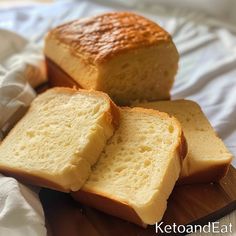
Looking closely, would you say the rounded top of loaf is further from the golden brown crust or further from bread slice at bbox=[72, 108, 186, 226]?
bread slice at bbox=[72, 108, 186, 226]

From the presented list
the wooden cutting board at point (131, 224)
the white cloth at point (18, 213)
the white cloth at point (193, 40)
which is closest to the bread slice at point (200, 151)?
the wooden cutting board at point (131, 224)

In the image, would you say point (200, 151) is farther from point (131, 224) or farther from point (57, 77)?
point (57, 77)

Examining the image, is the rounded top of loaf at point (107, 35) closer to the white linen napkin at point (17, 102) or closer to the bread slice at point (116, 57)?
the bread slice at point (116, 57)

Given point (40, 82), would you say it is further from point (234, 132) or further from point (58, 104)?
point (234, 132)

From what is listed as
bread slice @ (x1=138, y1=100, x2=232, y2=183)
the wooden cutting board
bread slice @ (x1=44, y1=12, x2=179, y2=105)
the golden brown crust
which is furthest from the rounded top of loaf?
the wooden cutting board

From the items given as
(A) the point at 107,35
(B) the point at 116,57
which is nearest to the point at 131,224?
(B) the point at 116,57

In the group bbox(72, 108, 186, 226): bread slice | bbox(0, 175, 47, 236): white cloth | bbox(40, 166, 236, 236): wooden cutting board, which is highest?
bbox(72, 108, 186, 226): bread slice
